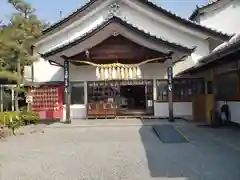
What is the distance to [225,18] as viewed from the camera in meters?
20.7

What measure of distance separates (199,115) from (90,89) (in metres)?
6.32

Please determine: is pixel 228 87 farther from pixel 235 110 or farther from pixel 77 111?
pixel 77 111

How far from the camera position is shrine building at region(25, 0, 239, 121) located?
50.3 ft

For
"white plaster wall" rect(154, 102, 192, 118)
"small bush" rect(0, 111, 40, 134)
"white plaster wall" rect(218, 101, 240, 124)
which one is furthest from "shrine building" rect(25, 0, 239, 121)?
"white plaster wall" rect(218, 101, 240, 124)

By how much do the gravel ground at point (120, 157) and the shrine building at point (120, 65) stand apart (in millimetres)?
4988

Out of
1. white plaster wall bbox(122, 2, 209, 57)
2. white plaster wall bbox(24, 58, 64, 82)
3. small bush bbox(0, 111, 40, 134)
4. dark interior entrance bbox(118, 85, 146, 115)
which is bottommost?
small bush bbox(0, 111, 40, 134)

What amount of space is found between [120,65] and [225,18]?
9.49m

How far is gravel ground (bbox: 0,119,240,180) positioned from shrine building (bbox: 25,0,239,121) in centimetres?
499

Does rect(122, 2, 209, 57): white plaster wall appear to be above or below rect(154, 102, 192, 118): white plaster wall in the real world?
above

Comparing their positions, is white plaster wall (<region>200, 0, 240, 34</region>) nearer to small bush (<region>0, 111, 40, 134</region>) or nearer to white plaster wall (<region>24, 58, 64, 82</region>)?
white plaster wall (<region>24, 58, 64, 82</region>)

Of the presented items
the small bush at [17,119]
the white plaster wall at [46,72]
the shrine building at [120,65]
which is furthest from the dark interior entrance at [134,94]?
the small bush at [17,119]

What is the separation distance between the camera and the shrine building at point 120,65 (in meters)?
15.3

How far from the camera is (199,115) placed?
15570 millimetres

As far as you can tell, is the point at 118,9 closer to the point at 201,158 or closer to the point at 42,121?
the point at 42,121
